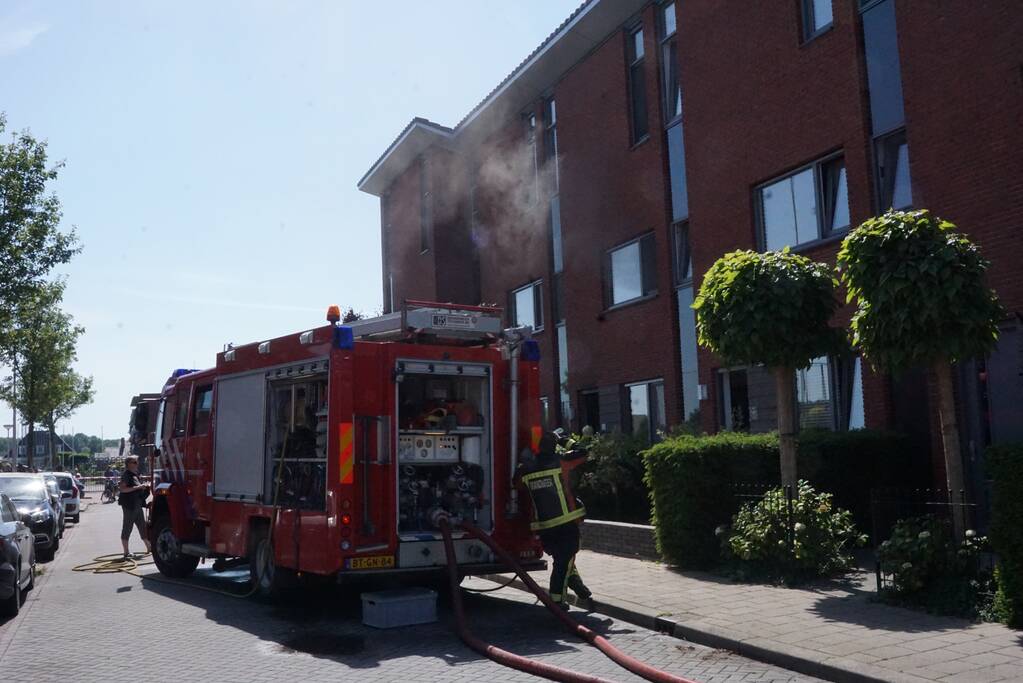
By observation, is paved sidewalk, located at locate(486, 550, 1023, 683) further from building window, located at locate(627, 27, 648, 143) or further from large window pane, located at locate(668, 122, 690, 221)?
building window, located at locate(627, 27, 648, 143)

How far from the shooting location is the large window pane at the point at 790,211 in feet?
47.8

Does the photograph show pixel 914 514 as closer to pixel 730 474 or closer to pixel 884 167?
pixel 730 474

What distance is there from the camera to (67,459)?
87.2 meters

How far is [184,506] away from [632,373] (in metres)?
9.19

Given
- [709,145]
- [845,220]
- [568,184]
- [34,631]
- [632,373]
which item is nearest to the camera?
[34,631]

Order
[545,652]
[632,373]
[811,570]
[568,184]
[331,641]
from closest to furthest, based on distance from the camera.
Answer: [545,652] < [331,641] < [811,570] < [632,373] < [568,184]

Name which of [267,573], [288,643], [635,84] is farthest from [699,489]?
[635,84]

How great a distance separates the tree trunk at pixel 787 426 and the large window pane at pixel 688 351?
615 cm

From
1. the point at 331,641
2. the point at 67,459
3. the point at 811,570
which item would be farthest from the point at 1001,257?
the point at 67,459

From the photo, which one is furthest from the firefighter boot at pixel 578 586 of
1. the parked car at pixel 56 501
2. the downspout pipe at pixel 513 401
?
the parked car at pixel 56 501

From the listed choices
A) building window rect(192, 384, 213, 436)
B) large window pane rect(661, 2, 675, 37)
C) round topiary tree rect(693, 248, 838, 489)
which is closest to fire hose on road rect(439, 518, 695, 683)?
round topiary tree rect(693, 248, 838, 489)

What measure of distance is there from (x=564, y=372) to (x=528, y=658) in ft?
47.4

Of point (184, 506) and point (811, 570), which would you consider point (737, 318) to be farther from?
point (184, 506)

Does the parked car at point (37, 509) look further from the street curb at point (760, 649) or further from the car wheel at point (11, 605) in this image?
the street curb at point (760, 649)
